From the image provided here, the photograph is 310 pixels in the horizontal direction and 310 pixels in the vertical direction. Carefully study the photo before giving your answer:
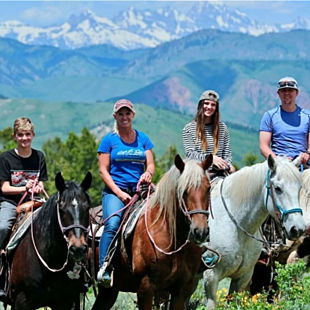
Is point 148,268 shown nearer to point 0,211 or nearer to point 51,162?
point 0,211

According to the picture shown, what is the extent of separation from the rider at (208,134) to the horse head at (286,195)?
1.25 metres

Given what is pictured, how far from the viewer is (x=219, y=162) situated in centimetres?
930

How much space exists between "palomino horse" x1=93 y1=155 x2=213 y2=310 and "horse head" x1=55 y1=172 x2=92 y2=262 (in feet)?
2.99

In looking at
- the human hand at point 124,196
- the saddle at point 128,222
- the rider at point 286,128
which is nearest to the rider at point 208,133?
the rider at point 286,128

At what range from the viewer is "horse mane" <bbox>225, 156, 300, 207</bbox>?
805 centimetres

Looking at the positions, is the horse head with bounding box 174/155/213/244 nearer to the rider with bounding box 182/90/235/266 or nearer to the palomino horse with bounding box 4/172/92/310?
the palomino horse with bounding box 4/172/92/310

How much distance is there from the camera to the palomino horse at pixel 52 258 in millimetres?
7230

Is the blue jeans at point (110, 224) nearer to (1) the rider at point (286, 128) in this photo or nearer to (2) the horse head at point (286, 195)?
(2) the horse head at point (286, 195)

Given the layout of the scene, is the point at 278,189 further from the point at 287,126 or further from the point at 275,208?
the point at 287,126

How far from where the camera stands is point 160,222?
7867mm

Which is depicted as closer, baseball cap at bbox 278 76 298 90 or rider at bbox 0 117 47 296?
rider at bbox 0 117 47 296

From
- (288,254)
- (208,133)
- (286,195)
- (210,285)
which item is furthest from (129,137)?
(288,254)

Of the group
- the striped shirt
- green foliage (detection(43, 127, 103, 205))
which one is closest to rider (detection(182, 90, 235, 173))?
the striped shirt

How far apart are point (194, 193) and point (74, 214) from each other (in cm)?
134
